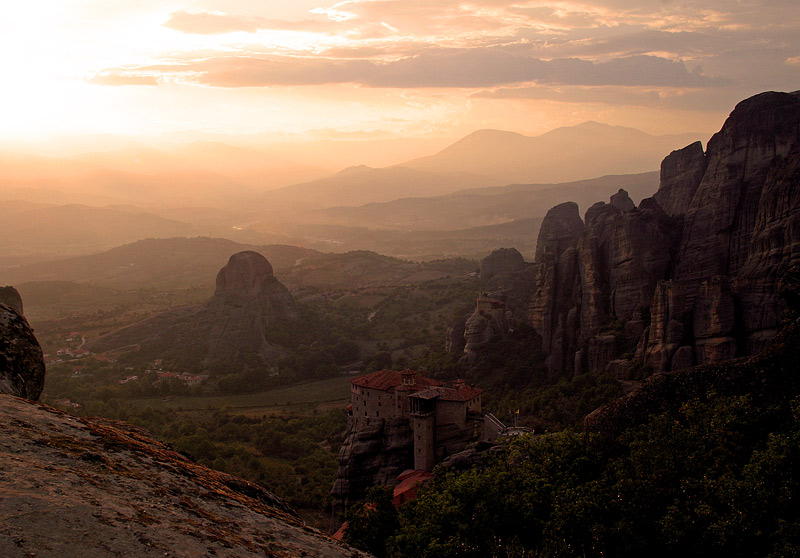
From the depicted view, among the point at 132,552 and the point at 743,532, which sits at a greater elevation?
the point at 132,552

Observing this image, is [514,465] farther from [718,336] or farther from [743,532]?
[718,336]

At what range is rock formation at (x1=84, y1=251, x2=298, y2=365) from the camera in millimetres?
83250

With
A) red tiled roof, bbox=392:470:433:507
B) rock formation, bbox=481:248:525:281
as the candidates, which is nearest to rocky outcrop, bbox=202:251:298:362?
rock formation, bbox=481:248:525:281

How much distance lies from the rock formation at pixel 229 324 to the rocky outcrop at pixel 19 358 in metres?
68.5

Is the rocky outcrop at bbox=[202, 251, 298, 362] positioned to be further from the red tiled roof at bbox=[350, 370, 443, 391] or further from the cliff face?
the cliff face

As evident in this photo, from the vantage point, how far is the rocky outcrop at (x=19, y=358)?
40.2 feet

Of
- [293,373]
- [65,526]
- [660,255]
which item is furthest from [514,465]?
[293,373]

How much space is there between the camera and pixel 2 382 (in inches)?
466

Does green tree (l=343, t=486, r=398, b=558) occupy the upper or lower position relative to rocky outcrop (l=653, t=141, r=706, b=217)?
lower

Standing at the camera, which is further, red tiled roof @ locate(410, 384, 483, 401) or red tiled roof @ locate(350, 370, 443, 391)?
red tiled roof @ locate(350, 370, 443, 391)

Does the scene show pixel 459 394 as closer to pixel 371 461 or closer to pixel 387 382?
pixel 371 461

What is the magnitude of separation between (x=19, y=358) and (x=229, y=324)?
245 ft

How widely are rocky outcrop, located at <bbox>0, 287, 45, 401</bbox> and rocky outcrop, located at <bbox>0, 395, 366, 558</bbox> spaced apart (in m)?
1.68

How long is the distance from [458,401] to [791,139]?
2786 centimetres
